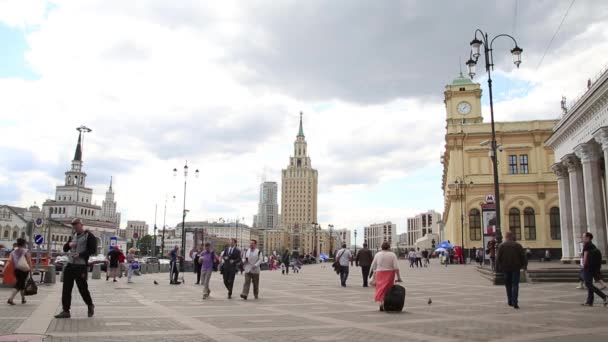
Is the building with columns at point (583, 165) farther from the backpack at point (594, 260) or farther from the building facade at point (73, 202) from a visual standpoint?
the building facade at point (73, 202)

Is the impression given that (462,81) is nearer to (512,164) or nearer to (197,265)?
(512,164)

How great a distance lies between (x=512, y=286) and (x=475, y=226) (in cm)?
4849

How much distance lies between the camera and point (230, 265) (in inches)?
621

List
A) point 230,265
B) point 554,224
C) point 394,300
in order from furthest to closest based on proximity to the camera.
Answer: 1. point 554,224
2. point 230,265
3. point 394,300

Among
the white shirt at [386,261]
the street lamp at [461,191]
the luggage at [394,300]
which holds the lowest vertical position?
the luggage at [394,300]

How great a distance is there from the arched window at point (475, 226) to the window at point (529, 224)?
5184 millimetres

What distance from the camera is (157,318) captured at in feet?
33.0

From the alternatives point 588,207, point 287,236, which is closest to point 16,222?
point 287,236

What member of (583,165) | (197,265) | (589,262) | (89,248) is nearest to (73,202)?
(197,265)

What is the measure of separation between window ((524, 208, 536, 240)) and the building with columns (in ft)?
82.2

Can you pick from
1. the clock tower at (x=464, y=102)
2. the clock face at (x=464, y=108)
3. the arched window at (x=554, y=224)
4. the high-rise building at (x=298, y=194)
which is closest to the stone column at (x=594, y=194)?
the arched window at (x=554, y=224)

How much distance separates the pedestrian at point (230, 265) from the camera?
15.6m

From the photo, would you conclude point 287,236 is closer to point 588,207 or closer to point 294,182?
point 294,182

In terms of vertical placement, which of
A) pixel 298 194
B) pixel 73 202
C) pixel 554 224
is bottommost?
pixel 554 224
